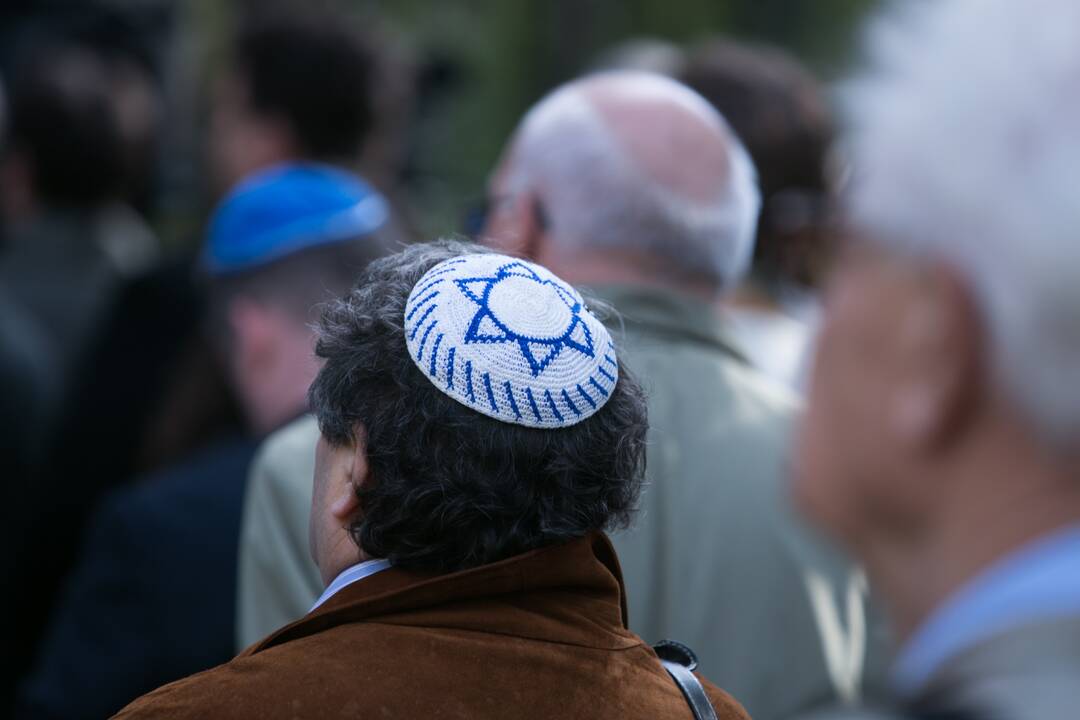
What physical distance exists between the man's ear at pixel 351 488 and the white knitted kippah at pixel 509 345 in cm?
14

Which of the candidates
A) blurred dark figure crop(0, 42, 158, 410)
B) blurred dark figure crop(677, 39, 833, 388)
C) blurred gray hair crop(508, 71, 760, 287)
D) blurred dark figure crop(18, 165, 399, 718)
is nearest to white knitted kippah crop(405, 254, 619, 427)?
blurred dark figure crop(18, 165, 399, 718)

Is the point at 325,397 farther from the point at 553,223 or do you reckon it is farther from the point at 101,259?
the point at 101,259

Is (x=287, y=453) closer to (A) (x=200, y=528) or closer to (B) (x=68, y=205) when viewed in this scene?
(A) (x=200, y=528)

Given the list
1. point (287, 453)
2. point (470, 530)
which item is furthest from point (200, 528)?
point (470, 530)

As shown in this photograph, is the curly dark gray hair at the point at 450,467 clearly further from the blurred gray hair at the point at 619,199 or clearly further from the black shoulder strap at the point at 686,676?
the blurred gray hair at the point at 619,199

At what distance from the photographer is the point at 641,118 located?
2.78 m

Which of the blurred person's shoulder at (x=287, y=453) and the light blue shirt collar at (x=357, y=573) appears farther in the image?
the blurred person's shoulder at (x=287, y=453)

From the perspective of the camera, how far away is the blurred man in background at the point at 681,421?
7.81 ft

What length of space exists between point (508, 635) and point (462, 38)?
1192cm

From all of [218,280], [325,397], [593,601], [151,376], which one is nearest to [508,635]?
[593,601]

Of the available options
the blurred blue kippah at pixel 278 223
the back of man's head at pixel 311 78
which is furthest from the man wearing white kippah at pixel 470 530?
the back of man's head at pixel 311 78

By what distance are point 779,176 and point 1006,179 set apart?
2809 millimetres

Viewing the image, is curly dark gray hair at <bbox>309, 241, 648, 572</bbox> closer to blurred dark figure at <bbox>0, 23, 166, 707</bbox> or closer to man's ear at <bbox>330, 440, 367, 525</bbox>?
man's ear at <bbox>330, 440, 367, 525</bbox>

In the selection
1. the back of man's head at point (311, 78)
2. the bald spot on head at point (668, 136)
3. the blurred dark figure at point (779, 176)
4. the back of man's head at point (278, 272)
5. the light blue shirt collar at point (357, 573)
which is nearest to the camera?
the light blue shirt collar at point (357, 573)
